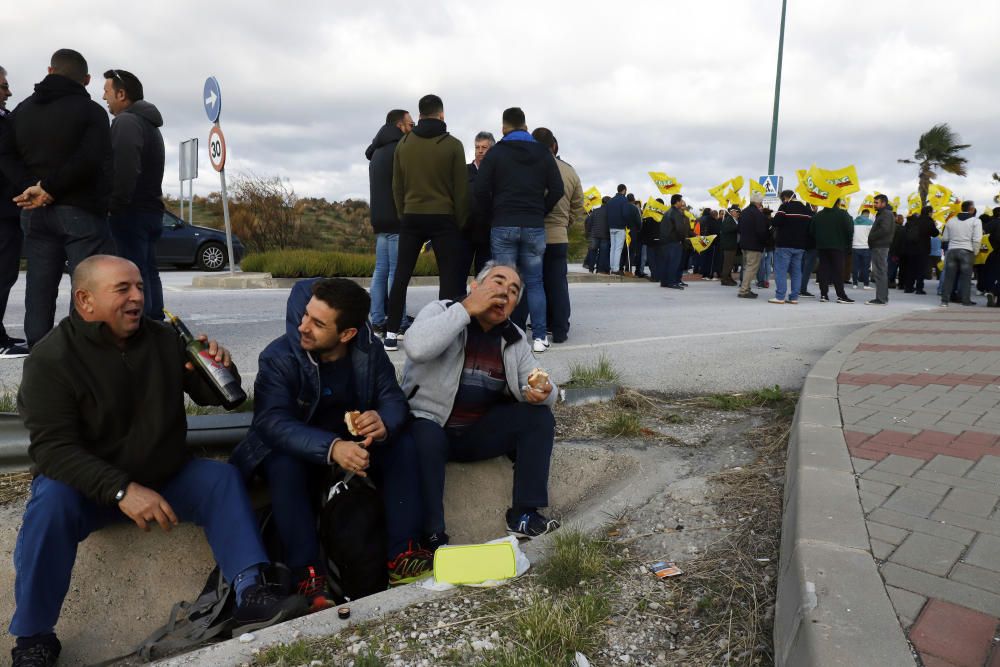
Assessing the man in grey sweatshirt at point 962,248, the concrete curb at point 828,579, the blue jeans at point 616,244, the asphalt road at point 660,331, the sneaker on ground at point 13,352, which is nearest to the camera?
the concrete curb at point 828,579

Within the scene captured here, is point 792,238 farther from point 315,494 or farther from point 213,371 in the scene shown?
point 213,371

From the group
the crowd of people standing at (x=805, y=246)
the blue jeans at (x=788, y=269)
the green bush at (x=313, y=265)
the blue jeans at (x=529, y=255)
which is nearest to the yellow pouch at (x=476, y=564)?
the blue jeans at (x=529, y=255)

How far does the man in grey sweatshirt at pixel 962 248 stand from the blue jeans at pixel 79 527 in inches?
554

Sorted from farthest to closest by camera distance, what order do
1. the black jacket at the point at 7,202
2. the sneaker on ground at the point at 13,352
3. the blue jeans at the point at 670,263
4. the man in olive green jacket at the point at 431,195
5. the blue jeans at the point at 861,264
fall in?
the blue jeans at the point at 861,264, the blue jeans at the point at 670,263, the man in olive green jacket at the point at 431,195, the sneaker on ground at the point at 13,352, the black jacket at the point at 7,202

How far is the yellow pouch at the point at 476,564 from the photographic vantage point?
2.74 metres

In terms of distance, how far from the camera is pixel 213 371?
10.2ft

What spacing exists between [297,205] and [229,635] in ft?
68.6

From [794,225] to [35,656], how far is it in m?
12.9

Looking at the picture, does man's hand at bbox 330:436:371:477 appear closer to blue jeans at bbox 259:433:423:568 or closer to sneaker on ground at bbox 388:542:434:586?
blue jeans at bbox 259:433:423:568

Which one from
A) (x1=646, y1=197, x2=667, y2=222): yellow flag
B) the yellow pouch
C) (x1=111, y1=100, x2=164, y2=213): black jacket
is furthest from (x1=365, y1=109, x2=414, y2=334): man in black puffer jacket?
(x1=646, y1=197, x2=667, y2=222): yellow flag

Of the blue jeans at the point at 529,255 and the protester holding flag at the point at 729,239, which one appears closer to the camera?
the blue jeans at the point at 529,255

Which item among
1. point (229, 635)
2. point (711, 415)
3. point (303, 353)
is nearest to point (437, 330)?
point (303, 353)

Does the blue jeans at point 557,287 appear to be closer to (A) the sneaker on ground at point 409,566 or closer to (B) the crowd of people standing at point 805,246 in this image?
(A) the sneaker on ground at point 409,566

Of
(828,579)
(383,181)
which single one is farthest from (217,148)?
(828,579)
